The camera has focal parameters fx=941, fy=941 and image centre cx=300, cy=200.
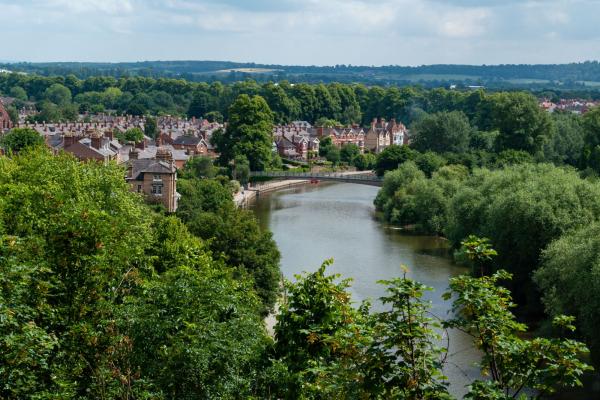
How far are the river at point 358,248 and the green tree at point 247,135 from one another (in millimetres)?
6651

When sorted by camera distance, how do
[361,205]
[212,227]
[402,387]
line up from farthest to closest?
[361,205]
[212,227]
[402,387]

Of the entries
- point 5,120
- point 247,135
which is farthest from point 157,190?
point 5,120

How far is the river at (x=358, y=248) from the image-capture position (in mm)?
32812

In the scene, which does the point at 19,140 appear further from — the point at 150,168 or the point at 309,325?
the point at 309,325

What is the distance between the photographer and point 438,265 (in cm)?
4041

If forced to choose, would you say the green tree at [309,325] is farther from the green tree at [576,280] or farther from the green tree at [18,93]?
the green tree at [18,93]

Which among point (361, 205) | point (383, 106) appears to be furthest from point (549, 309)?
point (383, 106)

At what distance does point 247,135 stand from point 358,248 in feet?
104

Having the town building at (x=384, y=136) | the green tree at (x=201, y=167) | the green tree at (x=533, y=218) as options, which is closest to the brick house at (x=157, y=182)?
the green tree at (x=533, y=218)

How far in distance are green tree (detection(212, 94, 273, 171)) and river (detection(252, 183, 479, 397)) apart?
665 cm

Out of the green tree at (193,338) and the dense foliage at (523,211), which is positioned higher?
the green tree at (193,338)

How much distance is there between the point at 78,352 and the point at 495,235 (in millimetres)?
22839

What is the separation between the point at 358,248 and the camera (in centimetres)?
4506

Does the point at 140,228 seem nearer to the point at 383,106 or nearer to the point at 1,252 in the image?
the point at 1,252
